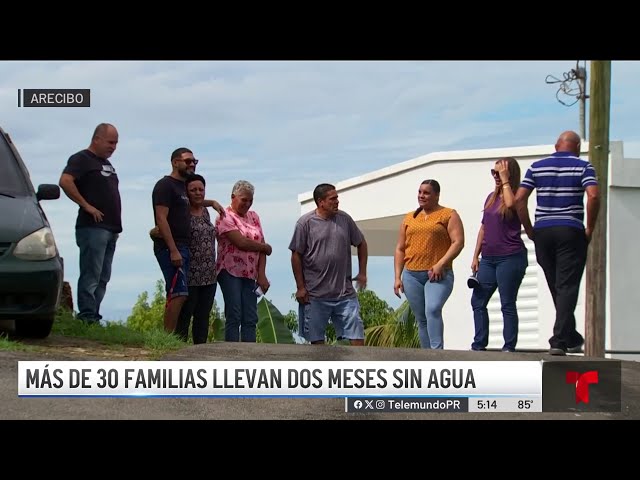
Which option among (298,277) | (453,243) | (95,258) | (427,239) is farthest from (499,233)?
(95,258)

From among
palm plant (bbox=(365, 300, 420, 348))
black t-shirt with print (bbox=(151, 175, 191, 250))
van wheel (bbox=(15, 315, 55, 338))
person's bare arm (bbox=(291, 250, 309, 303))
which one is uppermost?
black t-shirt with print (bbox=(151, 175, 191, 250))

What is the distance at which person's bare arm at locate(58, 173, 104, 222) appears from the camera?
6.31 m

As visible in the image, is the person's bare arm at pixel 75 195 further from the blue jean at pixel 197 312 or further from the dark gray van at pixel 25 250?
the blue jean at pixel 197 312

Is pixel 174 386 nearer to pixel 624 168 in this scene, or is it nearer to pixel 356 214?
pixel 624 168

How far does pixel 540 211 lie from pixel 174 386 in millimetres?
3097

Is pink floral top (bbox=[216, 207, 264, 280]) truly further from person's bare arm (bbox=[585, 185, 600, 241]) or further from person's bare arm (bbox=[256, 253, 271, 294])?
person's bare arm (bbox=[585, 185, 600, 241])

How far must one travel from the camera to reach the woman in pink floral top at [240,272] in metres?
7.43

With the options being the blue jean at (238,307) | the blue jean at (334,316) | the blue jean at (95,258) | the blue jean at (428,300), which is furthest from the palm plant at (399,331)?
the blue jean at (95,258)

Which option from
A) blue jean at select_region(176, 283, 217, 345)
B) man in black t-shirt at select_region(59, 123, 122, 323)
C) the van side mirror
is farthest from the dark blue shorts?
the van side mirror

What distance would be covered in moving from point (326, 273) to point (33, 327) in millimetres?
2260

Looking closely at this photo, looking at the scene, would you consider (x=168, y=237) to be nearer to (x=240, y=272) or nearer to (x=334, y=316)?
(x=240, y=272)

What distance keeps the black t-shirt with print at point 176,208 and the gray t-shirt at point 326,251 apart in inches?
→ 33.0

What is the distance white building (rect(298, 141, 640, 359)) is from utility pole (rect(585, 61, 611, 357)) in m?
0.14
